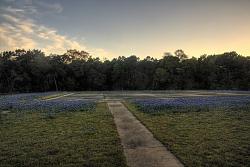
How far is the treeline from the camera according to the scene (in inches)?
4323

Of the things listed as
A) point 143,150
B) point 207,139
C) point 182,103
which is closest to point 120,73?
point 182,103

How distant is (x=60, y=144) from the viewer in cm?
1277

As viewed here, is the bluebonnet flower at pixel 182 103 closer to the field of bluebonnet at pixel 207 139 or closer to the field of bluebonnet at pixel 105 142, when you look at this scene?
the field of bluebonnet at pixel 207 139

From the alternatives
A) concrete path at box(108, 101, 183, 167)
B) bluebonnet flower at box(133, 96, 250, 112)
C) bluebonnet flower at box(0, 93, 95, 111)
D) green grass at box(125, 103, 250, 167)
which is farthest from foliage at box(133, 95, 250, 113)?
concrete path at box(108, 101, 183, 167)

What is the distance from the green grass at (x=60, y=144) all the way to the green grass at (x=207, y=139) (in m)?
2.20

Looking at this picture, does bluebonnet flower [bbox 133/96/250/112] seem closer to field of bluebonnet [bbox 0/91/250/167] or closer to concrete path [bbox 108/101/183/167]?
field of bluebonnet [bbox 0/91/250/167]

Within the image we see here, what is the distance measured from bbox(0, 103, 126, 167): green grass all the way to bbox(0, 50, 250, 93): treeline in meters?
92.9

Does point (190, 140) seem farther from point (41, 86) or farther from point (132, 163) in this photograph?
point (41, 86)

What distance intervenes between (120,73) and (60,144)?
106230mm

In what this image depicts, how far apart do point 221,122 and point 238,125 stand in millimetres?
1376

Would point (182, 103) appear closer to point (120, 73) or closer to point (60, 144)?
point (60, 144)

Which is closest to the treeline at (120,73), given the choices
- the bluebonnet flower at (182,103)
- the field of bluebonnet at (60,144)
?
the bluebonnet flower at (182,103)

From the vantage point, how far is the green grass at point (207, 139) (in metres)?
10.2

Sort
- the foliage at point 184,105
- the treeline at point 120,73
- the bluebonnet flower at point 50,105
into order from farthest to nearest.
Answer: the treeline at point 120,73, the bluebonnet flower at point 50,105, the foliage at point 184,105
